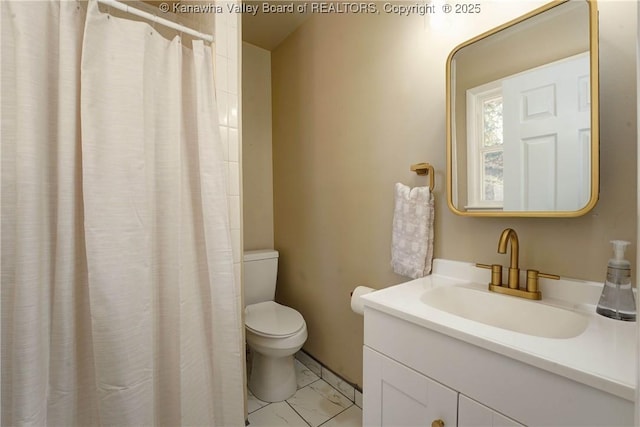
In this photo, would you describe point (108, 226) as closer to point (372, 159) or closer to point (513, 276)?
point (372, 159)

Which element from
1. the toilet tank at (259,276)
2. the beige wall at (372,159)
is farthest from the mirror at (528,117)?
the toilet tank at (259,276)

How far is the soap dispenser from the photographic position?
2.26 feet

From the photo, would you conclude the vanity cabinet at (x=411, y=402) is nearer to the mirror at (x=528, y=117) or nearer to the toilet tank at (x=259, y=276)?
the mirror at (x=528, y=117)

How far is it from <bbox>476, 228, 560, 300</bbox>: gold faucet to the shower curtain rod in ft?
4.55

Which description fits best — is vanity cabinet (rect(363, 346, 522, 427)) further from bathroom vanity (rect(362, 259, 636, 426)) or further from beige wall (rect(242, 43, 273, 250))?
beige wall (rect(242, 43, 273, 250))

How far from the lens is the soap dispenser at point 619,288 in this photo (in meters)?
0.69

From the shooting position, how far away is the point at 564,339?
0.64 meters

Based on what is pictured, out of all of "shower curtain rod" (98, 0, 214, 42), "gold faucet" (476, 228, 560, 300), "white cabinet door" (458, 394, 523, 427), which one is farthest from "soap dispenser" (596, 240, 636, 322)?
"shower curtain rod" (98, 0, 214, 42)

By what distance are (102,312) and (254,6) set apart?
1838 millimetres

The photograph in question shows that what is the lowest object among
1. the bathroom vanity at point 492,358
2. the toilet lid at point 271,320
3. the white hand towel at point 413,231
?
the toilet lid at point 271,320

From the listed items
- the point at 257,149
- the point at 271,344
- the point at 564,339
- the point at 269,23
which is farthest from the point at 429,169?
the point at 269,23

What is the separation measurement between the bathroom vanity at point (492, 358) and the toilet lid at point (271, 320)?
0.69 metres

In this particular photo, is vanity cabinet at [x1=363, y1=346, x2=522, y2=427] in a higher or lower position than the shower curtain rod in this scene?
lower

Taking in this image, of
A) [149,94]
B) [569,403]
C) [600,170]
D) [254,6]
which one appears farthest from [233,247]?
[254,6]
